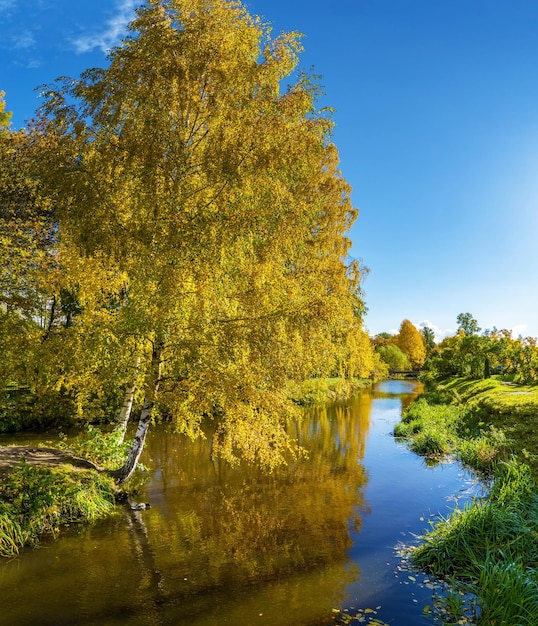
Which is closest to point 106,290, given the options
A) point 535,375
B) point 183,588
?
point 183,588

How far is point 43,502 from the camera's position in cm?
995

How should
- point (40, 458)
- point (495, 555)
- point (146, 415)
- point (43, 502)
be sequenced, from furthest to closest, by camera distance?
point (146, 415), point (40, 458), point (43, 502), point (495, 555)

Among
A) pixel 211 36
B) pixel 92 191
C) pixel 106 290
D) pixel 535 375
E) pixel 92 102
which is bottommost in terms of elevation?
pixel 535 375

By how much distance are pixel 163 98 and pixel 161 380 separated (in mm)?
7444

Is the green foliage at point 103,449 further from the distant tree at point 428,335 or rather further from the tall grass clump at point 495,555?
the distant tree at point 428,335

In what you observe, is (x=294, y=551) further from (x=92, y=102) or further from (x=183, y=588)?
(x=92, y=102)

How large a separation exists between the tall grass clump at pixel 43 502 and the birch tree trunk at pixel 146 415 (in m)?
0.83

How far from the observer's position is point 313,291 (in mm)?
12523

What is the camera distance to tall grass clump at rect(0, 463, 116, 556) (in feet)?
30.7

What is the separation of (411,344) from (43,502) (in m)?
93.5

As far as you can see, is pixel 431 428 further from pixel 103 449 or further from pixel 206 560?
pixel 206 560

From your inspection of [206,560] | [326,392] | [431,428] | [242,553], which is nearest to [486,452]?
[431,428]

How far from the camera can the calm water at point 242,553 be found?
7223 millimetres

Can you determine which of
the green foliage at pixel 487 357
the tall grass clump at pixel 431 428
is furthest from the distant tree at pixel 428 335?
the tall grass clump at pixel 431 428
